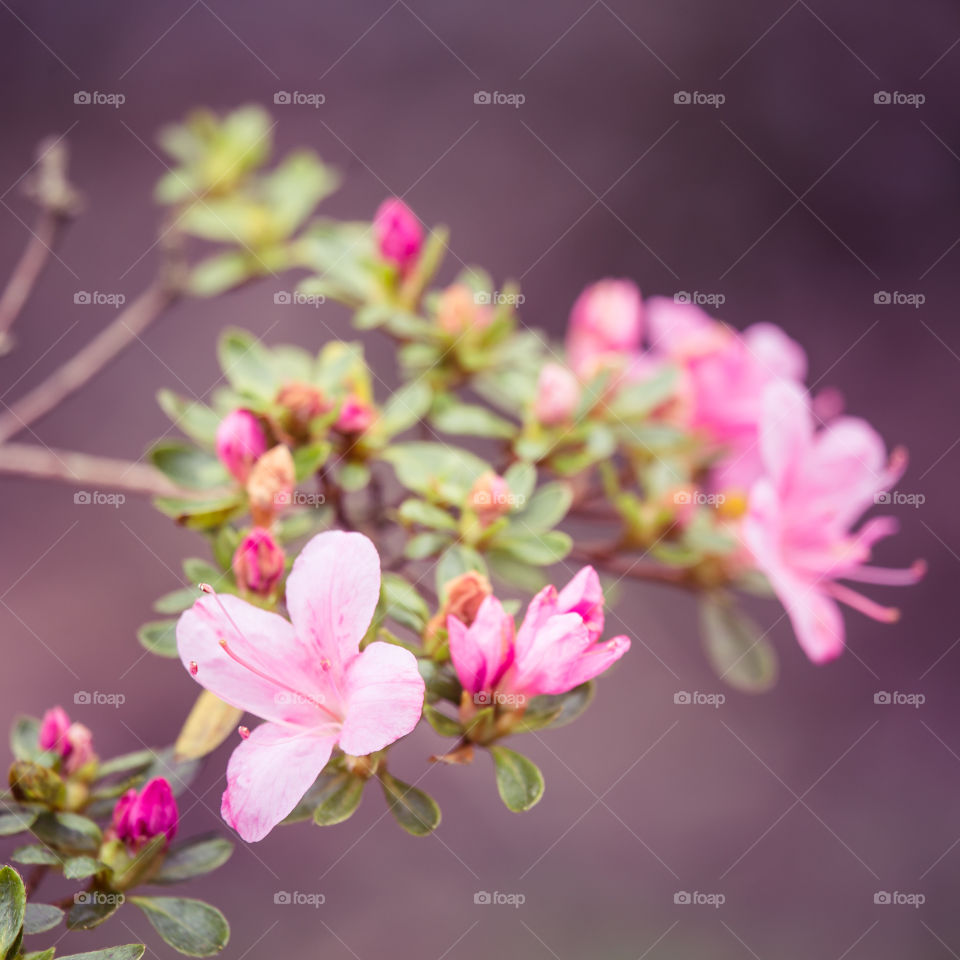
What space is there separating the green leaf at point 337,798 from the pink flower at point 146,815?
0.59 ft

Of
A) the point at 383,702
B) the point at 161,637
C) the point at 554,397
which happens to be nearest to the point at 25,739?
the point at 161,637

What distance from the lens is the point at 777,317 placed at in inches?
154

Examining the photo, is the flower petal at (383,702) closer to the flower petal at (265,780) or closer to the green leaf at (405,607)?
the flower petal at (265,780)

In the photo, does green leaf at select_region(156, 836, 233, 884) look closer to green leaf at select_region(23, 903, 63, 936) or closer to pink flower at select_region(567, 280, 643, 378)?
green leaf at select_region(23, 903, 63, 936)

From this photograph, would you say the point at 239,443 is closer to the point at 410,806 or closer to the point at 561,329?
the point at 410,806

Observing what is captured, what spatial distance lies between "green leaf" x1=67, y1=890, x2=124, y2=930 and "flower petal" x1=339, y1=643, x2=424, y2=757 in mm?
349

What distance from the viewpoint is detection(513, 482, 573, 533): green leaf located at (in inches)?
52.2

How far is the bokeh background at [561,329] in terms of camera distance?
315cm

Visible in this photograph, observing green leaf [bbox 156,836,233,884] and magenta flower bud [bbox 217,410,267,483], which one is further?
magenta flower bud [bbox 217,410,267,483]

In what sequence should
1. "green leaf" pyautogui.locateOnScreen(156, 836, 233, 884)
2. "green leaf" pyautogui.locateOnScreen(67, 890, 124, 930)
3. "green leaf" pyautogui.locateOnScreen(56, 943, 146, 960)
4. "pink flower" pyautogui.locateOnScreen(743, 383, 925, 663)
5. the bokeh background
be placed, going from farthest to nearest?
1. the bokeh background
2. "pink flower" pyautogui.locateOnScreen(743, 383, 925, 663)
3. "green leaf" pyautogui.locateOnScreen(156, 836, 233, 884)
4. "green leaf" pyautogui.locateOnScreen(67, 890, 124, 930)
5. "green leaf" pyautogui.locateOnScreen(56, 943, 146, 960)

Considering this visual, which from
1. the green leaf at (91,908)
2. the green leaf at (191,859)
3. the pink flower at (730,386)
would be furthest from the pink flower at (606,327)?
the green leaf at (91,908)

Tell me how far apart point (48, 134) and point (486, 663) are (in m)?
3.39

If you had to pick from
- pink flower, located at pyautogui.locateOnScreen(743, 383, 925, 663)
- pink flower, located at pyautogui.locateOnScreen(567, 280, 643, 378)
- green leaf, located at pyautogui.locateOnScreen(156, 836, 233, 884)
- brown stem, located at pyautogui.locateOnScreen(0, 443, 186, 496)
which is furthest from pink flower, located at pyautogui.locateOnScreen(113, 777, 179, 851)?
pink flower, located at pyautogui.locateOnScreen(567, 280, 643, 378)

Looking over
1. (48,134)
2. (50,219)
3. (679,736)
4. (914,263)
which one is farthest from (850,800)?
(48,134)
